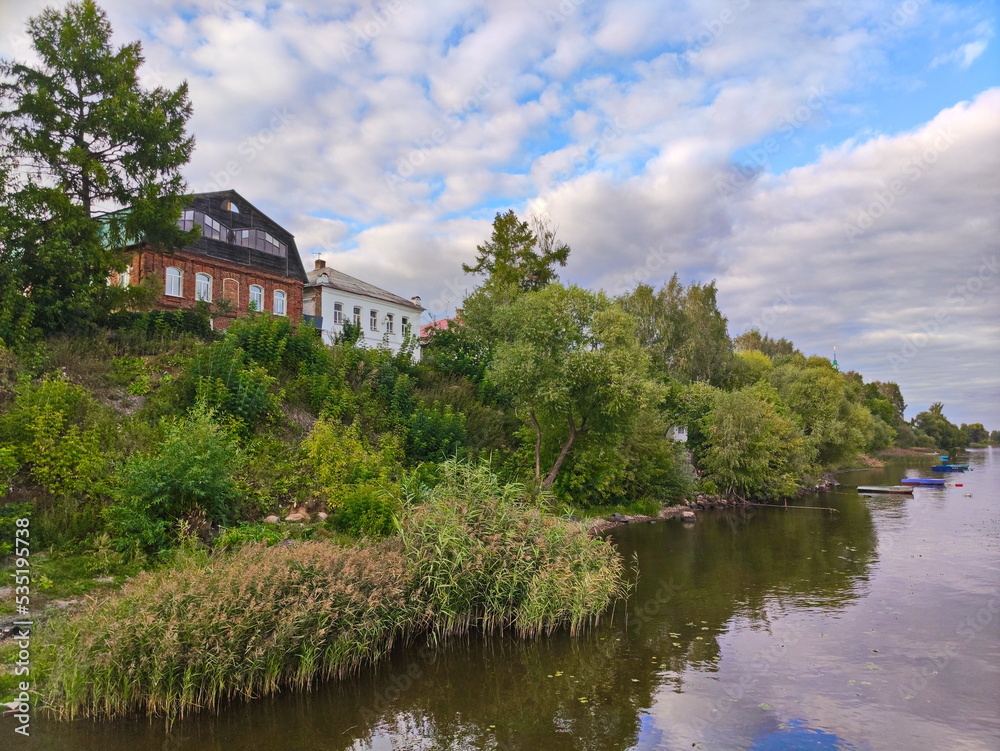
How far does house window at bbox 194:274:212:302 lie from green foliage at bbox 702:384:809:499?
28.5m

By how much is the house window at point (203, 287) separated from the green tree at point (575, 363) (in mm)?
19794

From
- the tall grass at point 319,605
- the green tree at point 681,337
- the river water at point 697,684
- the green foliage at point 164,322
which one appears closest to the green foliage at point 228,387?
the green foliage at point 164,322

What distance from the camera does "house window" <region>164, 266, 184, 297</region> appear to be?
32500mm

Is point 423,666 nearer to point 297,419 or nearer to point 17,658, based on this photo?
point 17,658

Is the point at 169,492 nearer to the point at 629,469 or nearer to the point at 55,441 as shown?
the point at 55,441

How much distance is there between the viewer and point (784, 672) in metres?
10.5

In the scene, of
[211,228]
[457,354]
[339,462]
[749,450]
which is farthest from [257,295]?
[749,450]

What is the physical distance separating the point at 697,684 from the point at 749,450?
79.9 feet

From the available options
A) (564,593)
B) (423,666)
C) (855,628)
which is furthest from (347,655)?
(855,628)

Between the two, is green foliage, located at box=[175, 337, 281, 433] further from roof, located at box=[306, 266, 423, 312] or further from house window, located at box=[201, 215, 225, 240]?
roof, located at box=[306, 266, 423, 312]

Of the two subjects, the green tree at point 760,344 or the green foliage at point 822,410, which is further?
the green tree at point 760,344

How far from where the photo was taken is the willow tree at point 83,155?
758 inches

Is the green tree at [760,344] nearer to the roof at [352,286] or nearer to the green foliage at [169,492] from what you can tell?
the roof at [352,286]

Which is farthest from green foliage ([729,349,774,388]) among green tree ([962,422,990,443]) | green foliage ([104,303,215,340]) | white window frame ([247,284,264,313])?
green tree ([962,422,990,443])
